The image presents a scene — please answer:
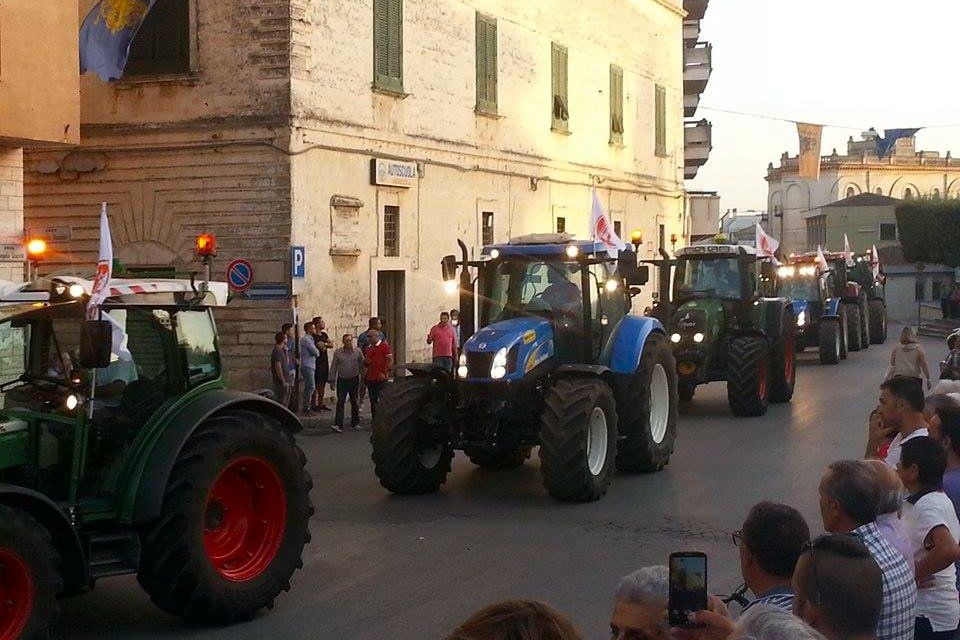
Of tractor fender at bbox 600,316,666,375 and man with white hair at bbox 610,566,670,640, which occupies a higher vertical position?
tractor fender at bbox 600,316,666,375

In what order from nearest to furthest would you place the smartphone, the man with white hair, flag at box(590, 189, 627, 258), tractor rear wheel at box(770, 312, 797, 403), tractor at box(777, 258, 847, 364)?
the smartphone → the man with white hair → flag at box(590, 189, 627, 258) → tractor rear wheel at box(770, 312, 797, 403) → tractor at box(777, 258, 847, 364)

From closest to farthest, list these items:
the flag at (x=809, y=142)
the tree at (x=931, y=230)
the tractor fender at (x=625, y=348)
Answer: the tractor fender at (x=625, y=348) → the flag at (x=809, y=142) → the tree at (x=931, y=230)

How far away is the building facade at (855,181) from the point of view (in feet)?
294

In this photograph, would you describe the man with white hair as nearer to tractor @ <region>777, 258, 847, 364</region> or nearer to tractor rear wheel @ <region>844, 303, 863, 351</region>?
tractor @ <region>777, 258, 847, 364</region>

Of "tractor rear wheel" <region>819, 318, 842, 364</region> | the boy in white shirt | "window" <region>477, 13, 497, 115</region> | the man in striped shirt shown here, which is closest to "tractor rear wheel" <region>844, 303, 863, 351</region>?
"tractor rear wheel" <region>819, 318, 842, 364</region>

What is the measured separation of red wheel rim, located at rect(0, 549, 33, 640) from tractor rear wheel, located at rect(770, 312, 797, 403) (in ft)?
50.4

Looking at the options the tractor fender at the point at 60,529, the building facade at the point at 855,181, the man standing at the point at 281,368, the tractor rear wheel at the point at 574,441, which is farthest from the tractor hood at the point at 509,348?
the building facade at the point at 855,181

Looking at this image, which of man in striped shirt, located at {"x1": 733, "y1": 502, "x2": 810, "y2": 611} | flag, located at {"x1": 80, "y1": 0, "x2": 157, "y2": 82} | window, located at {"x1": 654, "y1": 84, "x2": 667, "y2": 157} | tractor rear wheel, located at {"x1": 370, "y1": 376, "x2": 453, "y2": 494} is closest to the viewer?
man in striped shirt, located at {"x1": 733, "y1": 502, "x2": 810, "y2": 611}

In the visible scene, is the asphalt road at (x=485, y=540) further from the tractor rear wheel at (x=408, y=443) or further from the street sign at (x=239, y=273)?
the street sign at (x=239, y=273)

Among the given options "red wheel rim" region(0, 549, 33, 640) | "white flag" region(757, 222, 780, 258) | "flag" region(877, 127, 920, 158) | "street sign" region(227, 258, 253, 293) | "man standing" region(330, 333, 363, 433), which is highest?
"flag" region(877, 127, 920, 158)

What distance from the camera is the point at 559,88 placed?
29281mm

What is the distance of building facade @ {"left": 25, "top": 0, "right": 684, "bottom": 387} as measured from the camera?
19.9 meters

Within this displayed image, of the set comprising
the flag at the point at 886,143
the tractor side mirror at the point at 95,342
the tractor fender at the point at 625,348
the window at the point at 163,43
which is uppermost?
the flag at the point at 886,143

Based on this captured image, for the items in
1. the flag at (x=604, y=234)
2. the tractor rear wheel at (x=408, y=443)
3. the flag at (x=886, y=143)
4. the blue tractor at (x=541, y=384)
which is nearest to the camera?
the blue tractor at (x=541, y=384)
